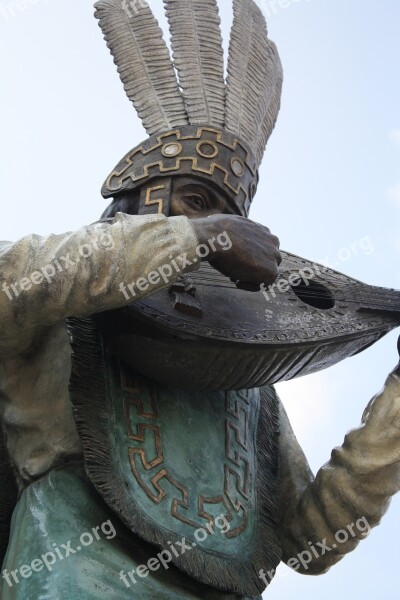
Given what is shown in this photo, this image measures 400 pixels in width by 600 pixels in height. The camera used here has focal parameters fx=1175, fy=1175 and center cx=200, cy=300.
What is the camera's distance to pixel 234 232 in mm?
2703

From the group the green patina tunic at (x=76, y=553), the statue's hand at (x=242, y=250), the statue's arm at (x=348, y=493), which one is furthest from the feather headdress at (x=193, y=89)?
the green patina tunic at (x=76, y=553)

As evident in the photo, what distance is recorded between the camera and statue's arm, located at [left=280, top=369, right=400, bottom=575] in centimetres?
305

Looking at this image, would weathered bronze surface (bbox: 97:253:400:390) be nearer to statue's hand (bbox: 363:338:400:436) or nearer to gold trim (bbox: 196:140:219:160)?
statue's hand (bbox: 363:338:400:436)

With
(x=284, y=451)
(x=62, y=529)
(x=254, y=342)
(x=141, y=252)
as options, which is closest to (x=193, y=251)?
(x=141, y=252)

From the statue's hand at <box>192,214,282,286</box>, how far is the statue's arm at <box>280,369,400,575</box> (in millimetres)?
555

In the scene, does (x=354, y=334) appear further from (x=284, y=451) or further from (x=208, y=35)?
(x=208, y=35)

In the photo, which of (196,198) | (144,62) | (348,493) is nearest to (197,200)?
(196,198)

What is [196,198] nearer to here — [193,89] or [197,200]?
[197,200]

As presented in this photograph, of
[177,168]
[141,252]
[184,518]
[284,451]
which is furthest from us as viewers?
[284,451]

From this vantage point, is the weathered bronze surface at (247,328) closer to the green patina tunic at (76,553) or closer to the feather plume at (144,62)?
the green patina tunic at (76,553)

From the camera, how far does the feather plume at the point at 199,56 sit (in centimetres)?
325

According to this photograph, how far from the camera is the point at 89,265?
101 inches

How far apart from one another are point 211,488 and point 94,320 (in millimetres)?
507

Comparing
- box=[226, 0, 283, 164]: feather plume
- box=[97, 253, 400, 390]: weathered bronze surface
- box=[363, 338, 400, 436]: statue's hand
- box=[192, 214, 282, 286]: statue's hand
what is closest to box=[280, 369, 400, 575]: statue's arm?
box=[363, 338, 400, 436]: statue's hand
